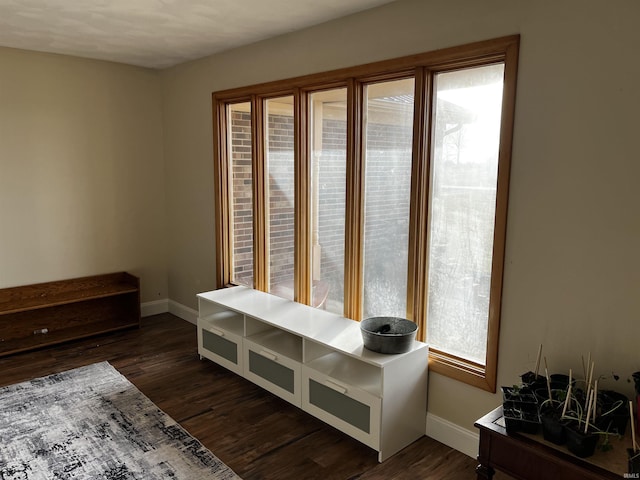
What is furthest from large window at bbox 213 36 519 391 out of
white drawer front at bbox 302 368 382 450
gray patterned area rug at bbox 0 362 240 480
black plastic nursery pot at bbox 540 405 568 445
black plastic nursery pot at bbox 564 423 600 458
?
gray patterned area rug at bbox 0 362 240 480

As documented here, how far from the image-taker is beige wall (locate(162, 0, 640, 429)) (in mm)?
2006

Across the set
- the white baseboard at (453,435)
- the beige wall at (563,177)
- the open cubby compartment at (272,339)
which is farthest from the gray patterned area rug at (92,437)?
the beige wall at (563,177)

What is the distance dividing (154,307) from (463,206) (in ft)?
12.0

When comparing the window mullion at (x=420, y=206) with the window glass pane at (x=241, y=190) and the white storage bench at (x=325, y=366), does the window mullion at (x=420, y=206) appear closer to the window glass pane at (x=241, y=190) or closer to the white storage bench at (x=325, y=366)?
the white storage bench at (x=325, y=366)

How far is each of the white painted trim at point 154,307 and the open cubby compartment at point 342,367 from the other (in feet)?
8.83

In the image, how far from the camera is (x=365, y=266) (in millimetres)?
3229

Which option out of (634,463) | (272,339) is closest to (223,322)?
(272,339)

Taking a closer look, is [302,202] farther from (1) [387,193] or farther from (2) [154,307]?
(2) [154,307]

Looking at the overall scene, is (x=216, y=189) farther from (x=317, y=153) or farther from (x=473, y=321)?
(x=473, y=321)

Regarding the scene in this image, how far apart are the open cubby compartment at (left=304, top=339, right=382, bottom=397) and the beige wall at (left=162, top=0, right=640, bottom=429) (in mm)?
370

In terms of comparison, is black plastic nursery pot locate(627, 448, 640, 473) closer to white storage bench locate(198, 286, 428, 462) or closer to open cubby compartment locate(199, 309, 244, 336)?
white storage bench locate(198, 286, 428, 462)

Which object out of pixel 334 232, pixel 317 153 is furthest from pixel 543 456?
pixel 317 153

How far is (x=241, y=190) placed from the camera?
167 inches

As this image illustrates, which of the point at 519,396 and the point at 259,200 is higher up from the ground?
the point at 259,200
